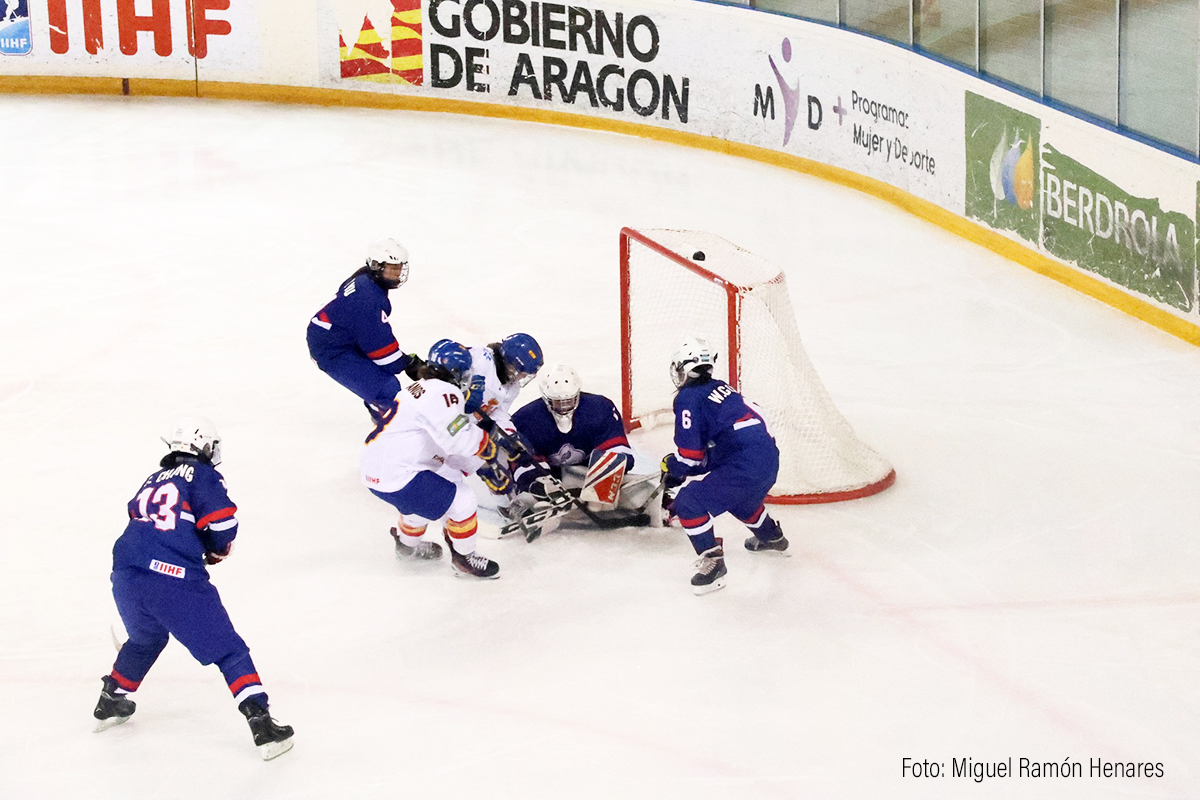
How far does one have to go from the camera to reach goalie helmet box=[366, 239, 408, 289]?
21.4 feet

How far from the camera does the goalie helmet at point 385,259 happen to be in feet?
21.4

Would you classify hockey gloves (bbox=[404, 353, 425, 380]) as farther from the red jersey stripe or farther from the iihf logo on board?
the iihf logo on board

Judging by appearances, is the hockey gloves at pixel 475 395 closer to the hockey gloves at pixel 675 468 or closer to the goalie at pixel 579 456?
the goalie at pixel 579 456

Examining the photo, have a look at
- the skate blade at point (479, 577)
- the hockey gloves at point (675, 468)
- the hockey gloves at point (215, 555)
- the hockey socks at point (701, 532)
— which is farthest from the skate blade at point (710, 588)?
the hockey gloves at point (215, 555)

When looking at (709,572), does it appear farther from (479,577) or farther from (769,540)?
(479,577)

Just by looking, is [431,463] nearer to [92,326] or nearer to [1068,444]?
[1068,444]

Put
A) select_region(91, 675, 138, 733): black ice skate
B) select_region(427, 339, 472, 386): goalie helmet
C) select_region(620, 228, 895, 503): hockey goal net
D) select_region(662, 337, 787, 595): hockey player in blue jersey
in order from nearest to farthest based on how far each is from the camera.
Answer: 1. select_region(91, 675, 138, 733): black ice skate
2. select_region(662, 337, 787, 595): hockey player in blue jersey
3. select_region(427, 339, 472, 386): goalie helmet
4. select_region(620, 228, 895, 503): hockey goal net

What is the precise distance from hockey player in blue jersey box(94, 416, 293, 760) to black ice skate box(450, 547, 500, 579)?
4.02 ft

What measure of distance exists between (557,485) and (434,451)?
63 cm

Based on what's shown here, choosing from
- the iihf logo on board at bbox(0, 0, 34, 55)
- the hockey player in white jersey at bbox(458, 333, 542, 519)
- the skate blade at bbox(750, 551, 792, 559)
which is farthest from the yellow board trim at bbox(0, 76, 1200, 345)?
the hockey player in white jersey at bbox(458, 333, 542, 519)

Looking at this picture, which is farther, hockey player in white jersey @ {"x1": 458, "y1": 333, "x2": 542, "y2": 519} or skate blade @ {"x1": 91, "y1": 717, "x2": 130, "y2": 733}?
hockey player in white jersey @ {"x1": 458, "y1": 333, "x2": 542, "y2": 519}

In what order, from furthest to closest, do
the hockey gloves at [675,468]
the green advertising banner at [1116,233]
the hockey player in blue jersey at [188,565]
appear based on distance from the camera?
the green advertising banner at [1116,233]
the hockey gloves at [675,468]
the hockey player in blue jersey at [188,565]

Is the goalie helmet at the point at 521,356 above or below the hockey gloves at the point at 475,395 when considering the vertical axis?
above

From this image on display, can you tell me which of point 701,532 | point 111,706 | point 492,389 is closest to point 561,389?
point 492,389
